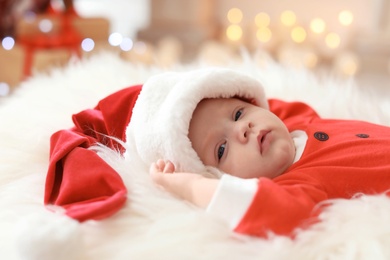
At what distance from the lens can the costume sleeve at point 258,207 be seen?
1.94 ft

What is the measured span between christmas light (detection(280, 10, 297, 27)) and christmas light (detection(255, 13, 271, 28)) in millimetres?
72

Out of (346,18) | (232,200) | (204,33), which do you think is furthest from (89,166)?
(204,33)

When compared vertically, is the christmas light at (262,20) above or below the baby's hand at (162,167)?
above

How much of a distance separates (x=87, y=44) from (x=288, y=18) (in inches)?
38.2

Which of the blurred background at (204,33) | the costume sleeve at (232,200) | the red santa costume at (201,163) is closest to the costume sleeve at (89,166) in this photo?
the red santa costume at (201,163)

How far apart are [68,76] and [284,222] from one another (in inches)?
28.5

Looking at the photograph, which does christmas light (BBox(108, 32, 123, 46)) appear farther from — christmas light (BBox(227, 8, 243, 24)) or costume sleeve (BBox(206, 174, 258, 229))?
costume sleeve (BBox(206, 174, 258, 229))

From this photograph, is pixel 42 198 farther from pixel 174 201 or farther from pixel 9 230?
pixel 174 201

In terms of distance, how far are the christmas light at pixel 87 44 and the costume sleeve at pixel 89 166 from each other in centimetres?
106

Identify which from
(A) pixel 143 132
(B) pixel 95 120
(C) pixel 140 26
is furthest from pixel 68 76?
(C) pixel 140 26

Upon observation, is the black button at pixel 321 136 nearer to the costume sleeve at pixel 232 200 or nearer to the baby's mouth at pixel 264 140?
the baby's mouth at pixel 264 140

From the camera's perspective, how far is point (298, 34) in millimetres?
2262

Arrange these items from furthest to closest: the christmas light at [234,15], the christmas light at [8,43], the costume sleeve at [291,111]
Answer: the christmas light at [234,15], the christmas light at [8,43], the costume sleeve at [291,111]

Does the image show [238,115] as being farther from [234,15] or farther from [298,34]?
[234,15]
